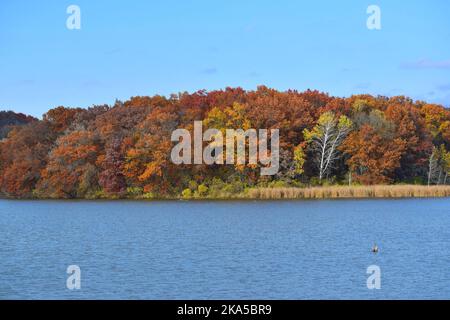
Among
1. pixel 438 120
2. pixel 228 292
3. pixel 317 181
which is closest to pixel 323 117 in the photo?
pixel 317 181

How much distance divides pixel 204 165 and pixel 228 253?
123 feet

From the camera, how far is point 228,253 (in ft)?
97.2

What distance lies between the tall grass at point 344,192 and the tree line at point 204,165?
2.70 m

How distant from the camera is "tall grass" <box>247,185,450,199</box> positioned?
205ft

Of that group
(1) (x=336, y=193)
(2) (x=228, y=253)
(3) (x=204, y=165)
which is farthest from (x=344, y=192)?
(2) (x=228, y=253)

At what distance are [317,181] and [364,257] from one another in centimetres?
4186

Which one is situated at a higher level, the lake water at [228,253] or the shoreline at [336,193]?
the shoreline at [336,193]

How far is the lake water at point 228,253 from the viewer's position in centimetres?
2266

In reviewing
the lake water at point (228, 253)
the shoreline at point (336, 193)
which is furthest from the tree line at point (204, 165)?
the lake water at point (228, 253)

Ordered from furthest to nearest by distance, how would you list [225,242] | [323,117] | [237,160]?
[323,117], [237,160], [225,242]

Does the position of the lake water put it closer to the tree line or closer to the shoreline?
the shoreline

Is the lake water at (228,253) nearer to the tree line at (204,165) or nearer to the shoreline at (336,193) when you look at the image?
the shoreline at (336,193)
